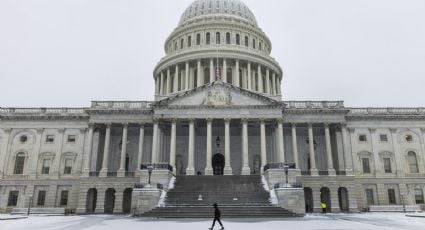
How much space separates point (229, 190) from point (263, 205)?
5611 millimetres

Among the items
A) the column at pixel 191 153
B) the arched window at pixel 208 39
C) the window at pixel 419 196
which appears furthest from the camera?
the arched window at pixel 208 39

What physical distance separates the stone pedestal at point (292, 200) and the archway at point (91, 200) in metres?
25.7

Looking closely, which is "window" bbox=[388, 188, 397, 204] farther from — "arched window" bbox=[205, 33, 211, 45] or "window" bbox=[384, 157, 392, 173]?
"arched window" bbox=[205, 33, 211, 45]

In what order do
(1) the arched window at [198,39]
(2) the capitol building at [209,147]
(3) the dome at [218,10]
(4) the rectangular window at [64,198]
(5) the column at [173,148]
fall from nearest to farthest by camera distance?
(5) the column at [173,148]
(2) the capitol building at [209,147]
(4) the rectangular window at [64,198]
(1) the arched window at [198,39]
(3) the dome at [218,10]

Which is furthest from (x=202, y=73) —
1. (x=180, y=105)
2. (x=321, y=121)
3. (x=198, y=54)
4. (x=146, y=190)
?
(x=146, y=190)

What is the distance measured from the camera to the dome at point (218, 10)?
70.4 metres

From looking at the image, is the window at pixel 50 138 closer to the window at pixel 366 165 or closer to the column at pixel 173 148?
the column at pixel 173 148

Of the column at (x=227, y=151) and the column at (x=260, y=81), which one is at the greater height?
the column at (x=260, y=81)

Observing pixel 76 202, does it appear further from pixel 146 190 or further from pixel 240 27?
pixel 240 27

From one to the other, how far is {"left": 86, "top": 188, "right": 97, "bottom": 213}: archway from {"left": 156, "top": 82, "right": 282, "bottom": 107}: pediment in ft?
46.7

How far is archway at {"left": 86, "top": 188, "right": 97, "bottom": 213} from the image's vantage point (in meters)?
45.0

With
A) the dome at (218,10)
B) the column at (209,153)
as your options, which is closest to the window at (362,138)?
the column at (209,153)

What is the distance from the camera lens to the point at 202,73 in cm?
6262

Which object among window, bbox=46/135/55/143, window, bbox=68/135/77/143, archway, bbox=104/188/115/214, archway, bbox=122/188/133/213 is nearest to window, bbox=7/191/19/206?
window, bbox=46/135/55/143
